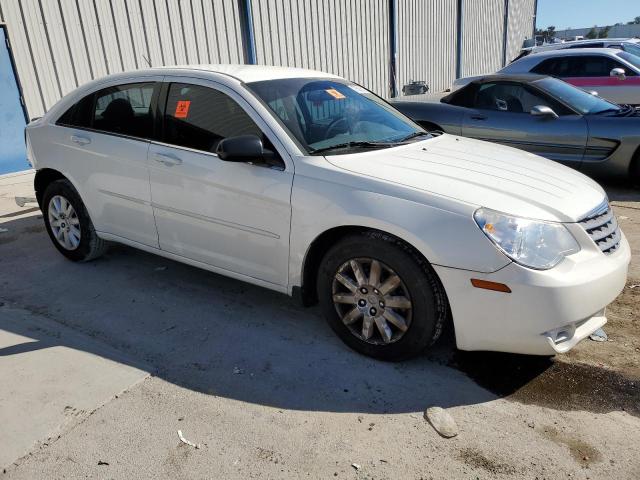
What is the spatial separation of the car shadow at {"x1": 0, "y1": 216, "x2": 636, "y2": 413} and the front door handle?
1045 millimetres

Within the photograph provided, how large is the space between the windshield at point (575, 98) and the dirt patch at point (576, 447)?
17.5 ft

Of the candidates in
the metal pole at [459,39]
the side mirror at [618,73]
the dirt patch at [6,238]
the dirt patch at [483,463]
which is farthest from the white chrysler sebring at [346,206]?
the metal pole at [459,39]

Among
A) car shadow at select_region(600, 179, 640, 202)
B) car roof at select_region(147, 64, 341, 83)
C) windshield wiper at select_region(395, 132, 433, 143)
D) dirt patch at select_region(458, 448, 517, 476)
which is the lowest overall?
car shadow at select_region(600, 179, 640, 202)

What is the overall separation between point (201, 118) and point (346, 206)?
1.38 m

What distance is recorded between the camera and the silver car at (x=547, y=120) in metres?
6.69

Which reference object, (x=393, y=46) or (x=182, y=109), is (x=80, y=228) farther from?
(x=393, y=46)

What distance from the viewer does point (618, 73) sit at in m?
10.4

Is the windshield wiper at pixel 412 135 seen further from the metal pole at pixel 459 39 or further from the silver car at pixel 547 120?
the metal pole at pixel 459 39

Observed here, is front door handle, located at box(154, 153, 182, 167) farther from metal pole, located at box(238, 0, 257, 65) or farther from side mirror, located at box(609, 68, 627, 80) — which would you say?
side mirror, located at box(609, 68, 627, 80)

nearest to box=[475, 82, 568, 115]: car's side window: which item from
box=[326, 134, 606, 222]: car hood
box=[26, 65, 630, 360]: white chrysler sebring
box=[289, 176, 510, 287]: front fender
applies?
box=[26, 65, 630, 360]: white chrysler sebring

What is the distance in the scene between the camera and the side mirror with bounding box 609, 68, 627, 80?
34.0 feet

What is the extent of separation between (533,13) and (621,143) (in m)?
29.0

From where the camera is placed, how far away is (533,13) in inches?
1248

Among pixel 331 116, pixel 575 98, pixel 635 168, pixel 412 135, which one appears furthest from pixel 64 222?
pixel 635 168
